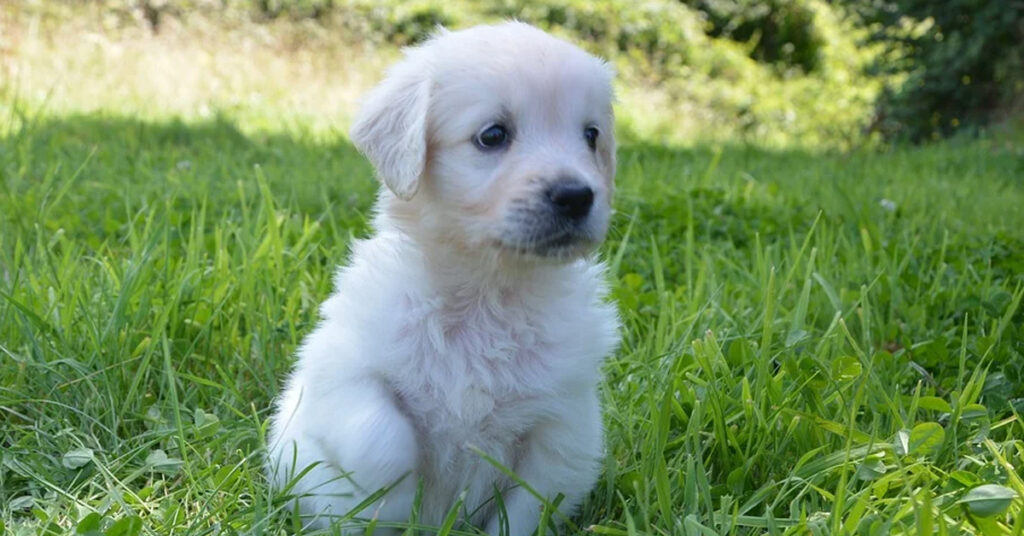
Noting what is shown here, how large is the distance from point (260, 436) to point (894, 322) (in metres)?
2.22

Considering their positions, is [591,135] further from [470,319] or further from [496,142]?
[470,319]

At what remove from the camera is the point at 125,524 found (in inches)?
85.7

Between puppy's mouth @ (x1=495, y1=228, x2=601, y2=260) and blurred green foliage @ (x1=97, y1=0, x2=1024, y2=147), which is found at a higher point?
puppy's mouth @ (x1=495, y1=228, x2=601, y2=260)

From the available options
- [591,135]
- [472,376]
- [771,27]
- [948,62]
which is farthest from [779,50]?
[472,376]

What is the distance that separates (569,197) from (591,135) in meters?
0.37

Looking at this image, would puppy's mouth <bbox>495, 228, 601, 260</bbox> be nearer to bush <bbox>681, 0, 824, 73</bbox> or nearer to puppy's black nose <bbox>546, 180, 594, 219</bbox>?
puppy's black nose <bbox>546, 180, 594, 219</bbox>

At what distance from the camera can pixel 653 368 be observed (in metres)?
3.15

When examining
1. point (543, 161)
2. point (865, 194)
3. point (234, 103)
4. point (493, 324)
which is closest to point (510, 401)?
point (493, 324)

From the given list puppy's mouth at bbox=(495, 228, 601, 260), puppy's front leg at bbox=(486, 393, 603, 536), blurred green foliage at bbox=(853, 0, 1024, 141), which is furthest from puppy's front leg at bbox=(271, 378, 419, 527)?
blurred green foliage at bbox=(853, 0, 1024, 141)

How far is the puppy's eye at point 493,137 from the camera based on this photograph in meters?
2.46

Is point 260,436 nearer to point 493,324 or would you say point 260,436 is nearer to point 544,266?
point 493,324

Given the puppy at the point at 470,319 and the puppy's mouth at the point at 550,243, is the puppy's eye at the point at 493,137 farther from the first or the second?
the puppy's mouth at the point at 550,243

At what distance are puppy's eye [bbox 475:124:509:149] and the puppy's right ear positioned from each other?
14cm

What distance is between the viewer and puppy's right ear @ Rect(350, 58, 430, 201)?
244 cm
